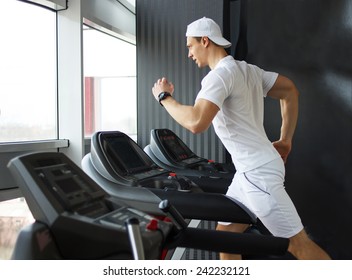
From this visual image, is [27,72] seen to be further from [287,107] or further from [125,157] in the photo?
[287,107]

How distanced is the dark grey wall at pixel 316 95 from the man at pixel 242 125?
4.59 ft

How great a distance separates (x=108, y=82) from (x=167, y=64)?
70 cm

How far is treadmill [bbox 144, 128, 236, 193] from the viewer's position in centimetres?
257

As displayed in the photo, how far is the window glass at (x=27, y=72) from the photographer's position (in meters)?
2.47

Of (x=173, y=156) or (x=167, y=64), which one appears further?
(x=167, y=64)

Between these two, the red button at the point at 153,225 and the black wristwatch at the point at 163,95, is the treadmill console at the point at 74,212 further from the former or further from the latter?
the black wristwatch at the point at 163,95

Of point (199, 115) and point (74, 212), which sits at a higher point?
point (199, 115)

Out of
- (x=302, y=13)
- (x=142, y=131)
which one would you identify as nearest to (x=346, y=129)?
(x=302, y=13)

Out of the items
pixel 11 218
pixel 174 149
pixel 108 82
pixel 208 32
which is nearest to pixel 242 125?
pixel 208 32

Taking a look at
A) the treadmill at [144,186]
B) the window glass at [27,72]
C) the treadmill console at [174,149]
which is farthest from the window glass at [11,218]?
the treadmill console at [174,149]

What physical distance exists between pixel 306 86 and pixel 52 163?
2542mm

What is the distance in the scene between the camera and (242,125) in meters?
1.84

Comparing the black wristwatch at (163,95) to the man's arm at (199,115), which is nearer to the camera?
the man's arm at (199,115)
